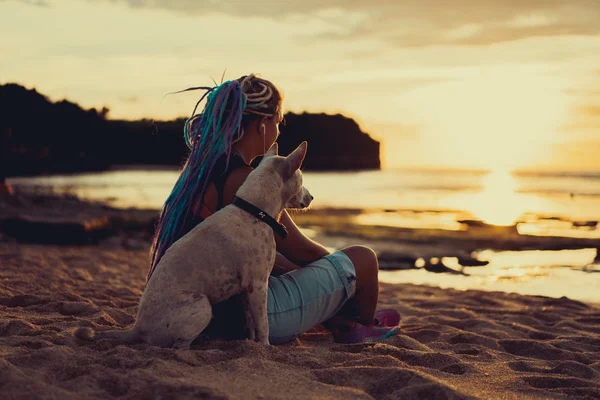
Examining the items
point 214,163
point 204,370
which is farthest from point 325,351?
point 214,163

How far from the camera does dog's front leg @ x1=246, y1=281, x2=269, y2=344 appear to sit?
125 inches

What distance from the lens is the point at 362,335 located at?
3.93 metres

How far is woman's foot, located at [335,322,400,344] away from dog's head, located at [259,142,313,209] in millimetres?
1026

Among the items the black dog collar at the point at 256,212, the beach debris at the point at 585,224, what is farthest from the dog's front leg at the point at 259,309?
the beach debris at the point at 585,224

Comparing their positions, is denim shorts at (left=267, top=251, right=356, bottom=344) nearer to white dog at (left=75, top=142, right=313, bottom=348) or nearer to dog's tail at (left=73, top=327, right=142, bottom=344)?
white dog at (left=75, top=142, right=313, bottom=348)

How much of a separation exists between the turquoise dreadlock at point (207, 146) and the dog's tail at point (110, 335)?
513 millimetres

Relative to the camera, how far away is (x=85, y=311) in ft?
14.8

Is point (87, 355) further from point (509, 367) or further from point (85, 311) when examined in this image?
point (509, 367)

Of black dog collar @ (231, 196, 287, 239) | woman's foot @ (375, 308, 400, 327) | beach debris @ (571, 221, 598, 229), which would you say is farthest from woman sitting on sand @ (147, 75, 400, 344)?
beach debris @ (571, 221, 598, 229)

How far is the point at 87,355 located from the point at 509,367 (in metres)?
2.57

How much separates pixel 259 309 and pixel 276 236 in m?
0.66

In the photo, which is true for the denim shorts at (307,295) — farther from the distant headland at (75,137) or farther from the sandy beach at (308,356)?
the distant headland at (75,137)

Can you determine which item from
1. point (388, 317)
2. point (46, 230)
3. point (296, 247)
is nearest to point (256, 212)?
point (296, 247)

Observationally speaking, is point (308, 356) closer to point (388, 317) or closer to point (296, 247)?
point (296, 247)
